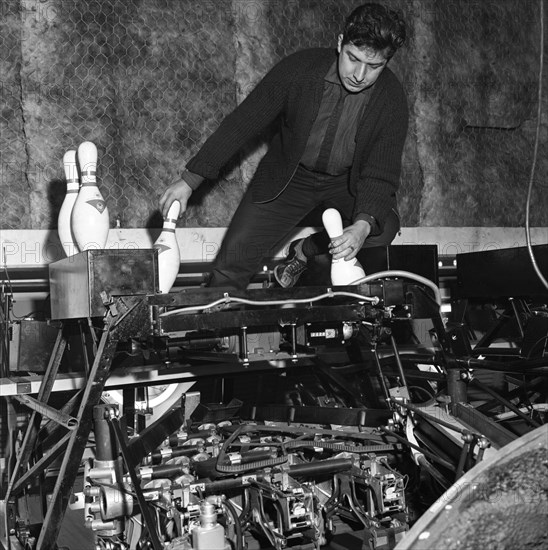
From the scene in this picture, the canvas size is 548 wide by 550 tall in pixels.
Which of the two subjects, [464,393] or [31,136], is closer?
[464,393]

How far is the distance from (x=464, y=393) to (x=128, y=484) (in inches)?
26.5

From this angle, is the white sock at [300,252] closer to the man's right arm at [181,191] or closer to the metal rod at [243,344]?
the man's right arm at [181,191]

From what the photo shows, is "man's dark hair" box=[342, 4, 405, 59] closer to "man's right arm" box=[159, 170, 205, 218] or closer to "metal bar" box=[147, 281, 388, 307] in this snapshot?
"man's right arm" box=[159, 170, 205, 218]

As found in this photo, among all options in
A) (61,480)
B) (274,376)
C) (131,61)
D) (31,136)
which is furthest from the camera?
(274,376)

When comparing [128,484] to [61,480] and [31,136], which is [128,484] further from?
[31,136]

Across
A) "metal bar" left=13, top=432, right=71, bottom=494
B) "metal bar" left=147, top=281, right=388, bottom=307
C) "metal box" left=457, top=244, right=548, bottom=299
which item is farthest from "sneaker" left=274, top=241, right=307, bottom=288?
"metal bar" left=13, top=432, right=71, bottom=494

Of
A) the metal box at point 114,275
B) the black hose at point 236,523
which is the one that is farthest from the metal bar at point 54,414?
the black hose at point 236,523

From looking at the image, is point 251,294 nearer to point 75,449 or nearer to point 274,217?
point 75,449

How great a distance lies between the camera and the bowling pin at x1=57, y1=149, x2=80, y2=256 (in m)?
1.66

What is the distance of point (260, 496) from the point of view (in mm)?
1320

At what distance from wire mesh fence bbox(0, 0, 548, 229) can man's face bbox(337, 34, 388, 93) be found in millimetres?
999

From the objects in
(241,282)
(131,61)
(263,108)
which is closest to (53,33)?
(131,61)

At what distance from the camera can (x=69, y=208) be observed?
170 centimetres

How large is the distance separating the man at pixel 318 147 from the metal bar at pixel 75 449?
0.69 metres
